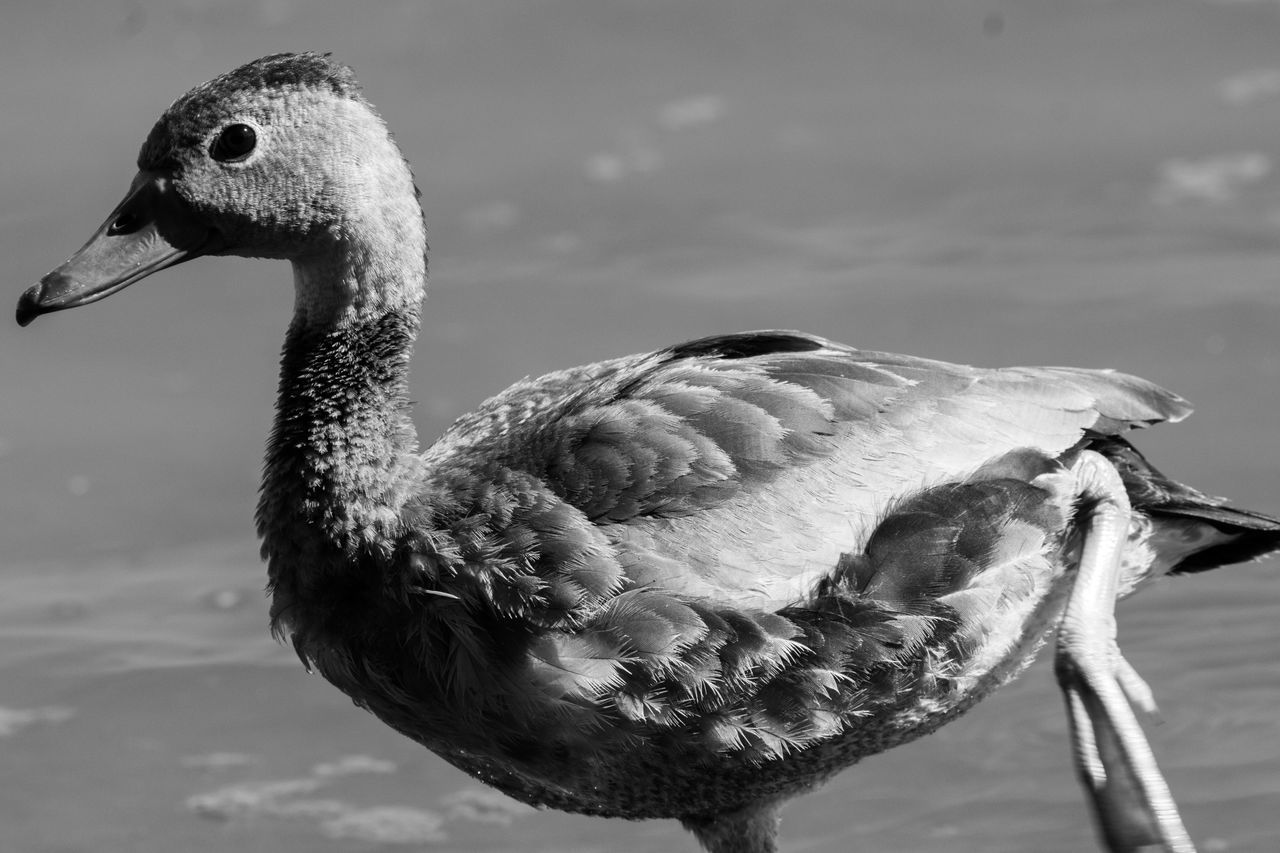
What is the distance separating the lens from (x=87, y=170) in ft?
28.5

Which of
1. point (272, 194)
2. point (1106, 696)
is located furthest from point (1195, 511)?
point (272, 194)

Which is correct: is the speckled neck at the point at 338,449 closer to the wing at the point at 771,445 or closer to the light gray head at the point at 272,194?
the light gray head at the point at 272,194

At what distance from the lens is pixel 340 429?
499 cm

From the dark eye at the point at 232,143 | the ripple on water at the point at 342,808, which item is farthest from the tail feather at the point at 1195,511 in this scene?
the dark eye at the point at 232,143

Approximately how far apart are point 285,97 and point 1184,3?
6.07 metres

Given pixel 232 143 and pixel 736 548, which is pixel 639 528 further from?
pixel 232 143

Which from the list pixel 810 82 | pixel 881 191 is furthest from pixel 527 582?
pixel 810 82

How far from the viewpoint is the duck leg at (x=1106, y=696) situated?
4.82m

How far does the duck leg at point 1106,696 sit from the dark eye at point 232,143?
7.40 ft

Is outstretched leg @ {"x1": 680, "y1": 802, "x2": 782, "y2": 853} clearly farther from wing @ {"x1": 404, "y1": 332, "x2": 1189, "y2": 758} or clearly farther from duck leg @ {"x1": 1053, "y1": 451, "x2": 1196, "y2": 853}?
duck leg @ {"x1": 1053, "y1": 451, "x2": 1196, "y2": 853}

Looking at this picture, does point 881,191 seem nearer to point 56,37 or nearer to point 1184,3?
point 1184,3

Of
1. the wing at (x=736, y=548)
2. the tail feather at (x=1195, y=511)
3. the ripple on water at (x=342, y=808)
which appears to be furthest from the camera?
the ripple on water at (x=342, y=808)

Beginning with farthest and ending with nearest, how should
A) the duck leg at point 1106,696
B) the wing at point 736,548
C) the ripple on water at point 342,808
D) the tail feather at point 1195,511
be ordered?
the ripple on water at point 342,808 < the tail feather at point 1195,511 < the duck leg at point 1106,696 < the wing at point 736,548

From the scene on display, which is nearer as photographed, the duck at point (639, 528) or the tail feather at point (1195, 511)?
the duck at point (639, 528)
